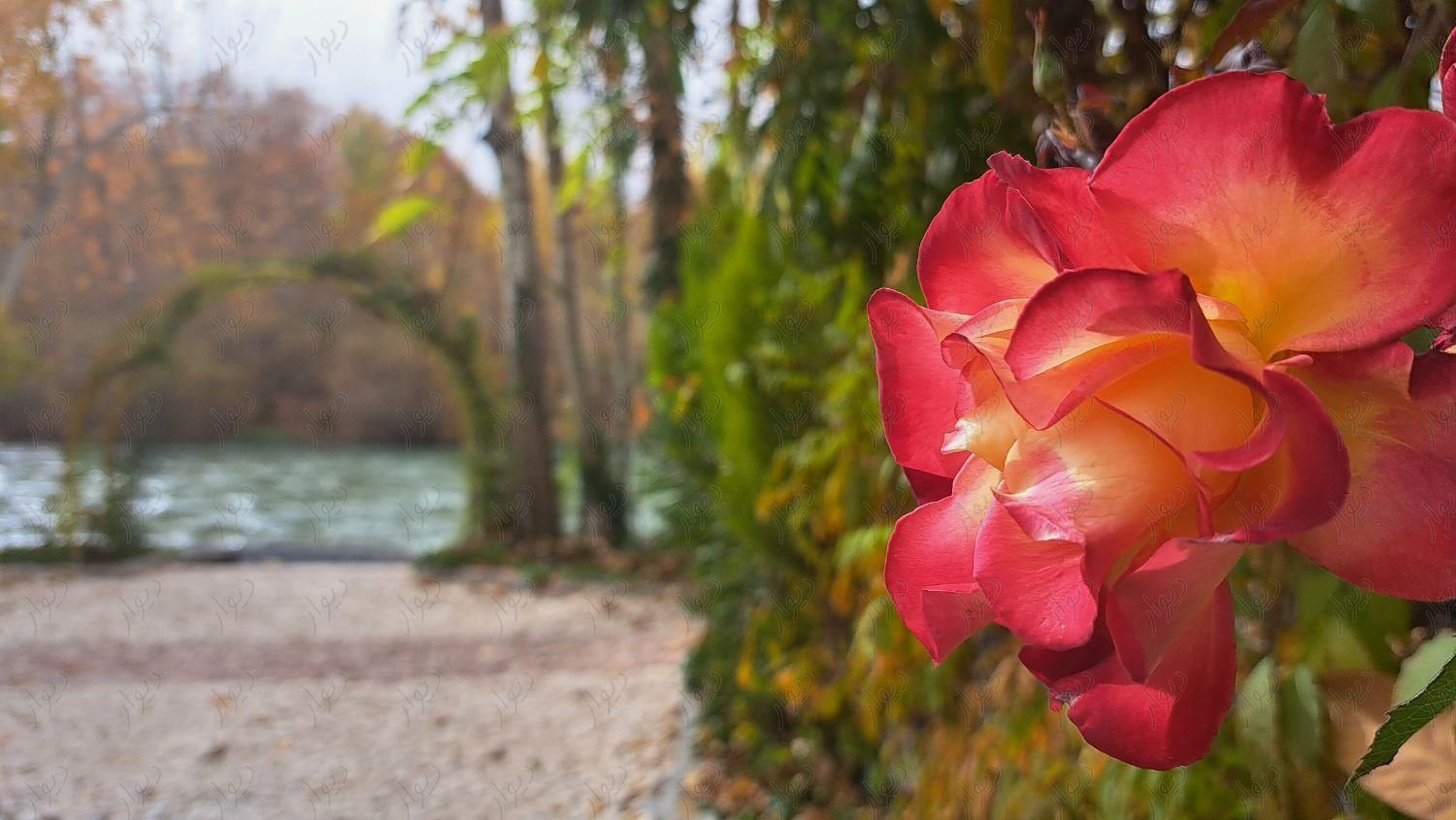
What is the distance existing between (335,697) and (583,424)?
3.75 metres

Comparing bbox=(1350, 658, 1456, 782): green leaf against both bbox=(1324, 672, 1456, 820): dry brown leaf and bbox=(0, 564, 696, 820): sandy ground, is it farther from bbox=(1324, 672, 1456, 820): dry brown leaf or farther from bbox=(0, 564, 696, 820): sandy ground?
bbox=(0, 564, 696, 820): sandy ground

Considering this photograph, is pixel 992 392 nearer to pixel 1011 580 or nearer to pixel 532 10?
pixel 1011 580

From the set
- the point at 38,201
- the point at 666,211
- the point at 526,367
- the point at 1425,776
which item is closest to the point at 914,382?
the point at 1425,776

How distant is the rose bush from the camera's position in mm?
178

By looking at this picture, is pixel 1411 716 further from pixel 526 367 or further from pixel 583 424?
pixel 526 367

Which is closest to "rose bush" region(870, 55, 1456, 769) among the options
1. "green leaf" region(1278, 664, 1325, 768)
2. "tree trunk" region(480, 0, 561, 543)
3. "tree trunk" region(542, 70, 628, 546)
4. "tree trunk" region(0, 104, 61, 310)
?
"green leaf" region(1278, 664, 1325, 768)

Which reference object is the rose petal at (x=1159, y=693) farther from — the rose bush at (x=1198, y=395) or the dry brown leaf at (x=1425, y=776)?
the dry brown leaf at (x=1425, y=776)

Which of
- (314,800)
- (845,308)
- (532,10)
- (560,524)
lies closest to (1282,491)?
(845,308)

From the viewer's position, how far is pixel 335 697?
443 centimetres

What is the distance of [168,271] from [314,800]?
13.2 metres

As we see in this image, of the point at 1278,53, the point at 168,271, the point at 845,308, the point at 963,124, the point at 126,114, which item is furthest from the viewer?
the point at 168,271

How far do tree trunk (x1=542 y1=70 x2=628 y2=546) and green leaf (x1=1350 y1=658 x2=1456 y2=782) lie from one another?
7689 mm

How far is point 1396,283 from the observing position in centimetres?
19

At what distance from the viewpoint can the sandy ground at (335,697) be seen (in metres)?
3.26
